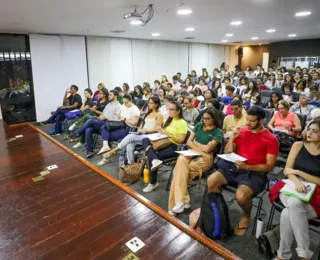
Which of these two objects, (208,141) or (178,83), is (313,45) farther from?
(208,141)

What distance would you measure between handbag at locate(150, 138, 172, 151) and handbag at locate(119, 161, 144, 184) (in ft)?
1.46

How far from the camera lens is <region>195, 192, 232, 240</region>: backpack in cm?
219

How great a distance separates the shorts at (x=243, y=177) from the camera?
229cm

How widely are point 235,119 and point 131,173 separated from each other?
1622 millimetres

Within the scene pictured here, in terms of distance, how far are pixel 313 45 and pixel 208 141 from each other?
12281mm

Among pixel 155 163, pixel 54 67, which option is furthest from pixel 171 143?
pixel 54 67

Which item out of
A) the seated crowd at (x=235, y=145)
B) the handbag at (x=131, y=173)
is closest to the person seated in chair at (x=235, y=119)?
the seated crowd at (x=235, y=145)

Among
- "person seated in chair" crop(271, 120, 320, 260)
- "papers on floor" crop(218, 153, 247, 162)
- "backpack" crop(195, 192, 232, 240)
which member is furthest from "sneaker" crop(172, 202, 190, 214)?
"person seated in chair" crop(271, 120, 320, 260)

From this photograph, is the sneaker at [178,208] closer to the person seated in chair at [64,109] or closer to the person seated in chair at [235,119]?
the person seated in chair at [235,119]

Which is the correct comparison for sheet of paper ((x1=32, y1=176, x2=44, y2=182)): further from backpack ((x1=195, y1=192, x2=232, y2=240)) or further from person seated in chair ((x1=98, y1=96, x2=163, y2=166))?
backpack ((x1=195, y1=192, x2=232, y2=240))

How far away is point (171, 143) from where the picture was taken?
3297mm

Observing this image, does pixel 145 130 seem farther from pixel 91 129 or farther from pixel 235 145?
pixel 235 145

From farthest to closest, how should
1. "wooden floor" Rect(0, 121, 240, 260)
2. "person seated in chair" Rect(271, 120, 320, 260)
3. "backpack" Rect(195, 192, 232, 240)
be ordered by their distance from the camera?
"backpack" Rect(195, 192, 232, 240)
"person seated in chair" Rect(271, 120, 320, 260)
"wooden floor" Rect(0, 121, 240, 260)

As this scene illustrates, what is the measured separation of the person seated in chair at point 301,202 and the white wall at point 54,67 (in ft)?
23.5
